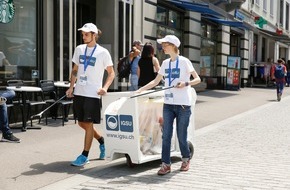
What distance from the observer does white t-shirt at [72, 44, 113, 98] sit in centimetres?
639

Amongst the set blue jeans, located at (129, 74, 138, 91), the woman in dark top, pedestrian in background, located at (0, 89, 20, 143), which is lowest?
pedestrian in background, located at (0, 89, 20, 143)

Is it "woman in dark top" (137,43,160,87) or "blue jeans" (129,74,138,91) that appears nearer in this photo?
"woman in dark top" (137,43,160,87)

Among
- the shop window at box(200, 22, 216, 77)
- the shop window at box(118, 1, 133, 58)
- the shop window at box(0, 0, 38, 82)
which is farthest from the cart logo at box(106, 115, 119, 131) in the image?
the shop window at box(200, 22, 216, 77)

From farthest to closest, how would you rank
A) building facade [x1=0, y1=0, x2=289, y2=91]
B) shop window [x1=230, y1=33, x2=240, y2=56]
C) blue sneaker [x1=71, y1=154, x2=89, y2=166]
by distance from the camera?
1. shop window [x1=230, y1=33, x2=240, y2=56]
2. building facade [x1=0, y1=0, x2=289, y2=91]
3. blue sneaker [x1=71, y1=154, x2=89, y2=166]

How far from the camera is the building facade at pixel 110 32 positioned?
1078 cm

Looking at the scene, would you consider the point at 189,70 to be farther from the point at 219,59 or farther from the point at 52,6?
the point at 219,59

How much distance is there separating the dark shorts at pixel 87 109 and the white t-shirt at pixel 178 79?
1053 millimetres

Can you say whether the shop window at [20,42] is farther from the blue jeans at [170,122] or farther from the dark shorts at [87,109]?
the blue jeans at [170,122]

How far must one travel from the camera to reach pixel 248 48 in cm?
3148

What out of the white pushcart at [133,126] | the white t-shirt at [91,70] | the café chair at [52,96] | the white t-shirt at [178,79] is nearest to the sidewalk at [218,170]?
the white pushcart at [133,126]

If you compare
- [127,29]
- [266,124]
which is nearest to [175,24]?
[127,29]

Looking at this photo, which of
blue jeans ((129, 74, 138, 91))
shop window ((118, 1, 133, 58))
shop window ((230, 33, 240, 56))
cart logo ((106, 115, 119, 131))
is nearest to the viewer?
cart logo ((106, 115, 119, 131))

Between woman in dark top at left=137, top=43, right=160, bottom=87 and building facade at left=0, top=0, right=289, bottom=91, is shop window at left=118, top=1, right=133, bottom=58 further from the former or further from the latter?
woman in dark top at left=137, top=43, right=160, bottom=87

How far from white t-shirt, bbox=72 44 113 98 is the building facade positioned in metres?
4.28
